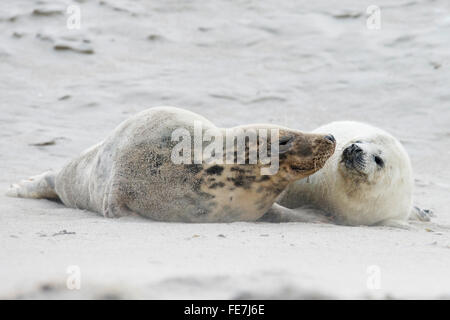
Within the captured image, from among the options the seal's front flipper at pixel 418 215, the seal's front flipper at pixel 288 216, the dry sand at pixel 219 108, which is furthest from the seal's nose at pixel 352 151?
the seal's front flipper at pixel 418 215

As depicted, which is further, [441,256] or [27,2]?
[27,2]

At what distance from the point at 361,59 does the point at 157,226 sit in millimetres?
7944

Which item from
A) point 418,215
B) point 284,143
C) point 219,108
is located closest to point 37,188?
point 284,143

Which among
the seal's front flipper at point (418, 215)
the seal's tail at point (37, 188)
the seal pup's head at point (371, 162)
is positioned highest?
the seal pup's head at point (371, 162)

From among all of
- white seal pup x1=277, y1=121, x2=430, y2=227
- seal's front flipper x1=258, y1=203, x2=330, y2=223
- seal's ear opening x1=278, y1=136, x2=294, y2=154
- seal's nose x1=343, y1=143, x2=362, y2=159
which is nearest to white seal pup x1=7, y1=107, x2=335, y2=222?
seal's ear opening x1=278, y1=136, x2=294, y2=154

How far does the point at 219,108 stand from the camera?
9602mm

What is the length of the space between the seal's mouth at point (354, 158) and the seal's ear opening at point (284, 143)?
2.03 feet

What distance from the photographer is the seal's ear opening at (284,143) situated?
4035mm

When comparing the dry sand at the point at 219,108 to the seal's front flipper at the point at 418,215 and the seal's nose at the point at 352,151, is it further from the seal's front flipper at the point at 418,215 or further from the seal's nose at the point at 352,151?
the seal's nose at the point at 352,151

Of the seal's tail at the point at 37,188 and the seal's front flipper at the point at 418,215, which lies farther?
the seal's tail at the point at 37,188
